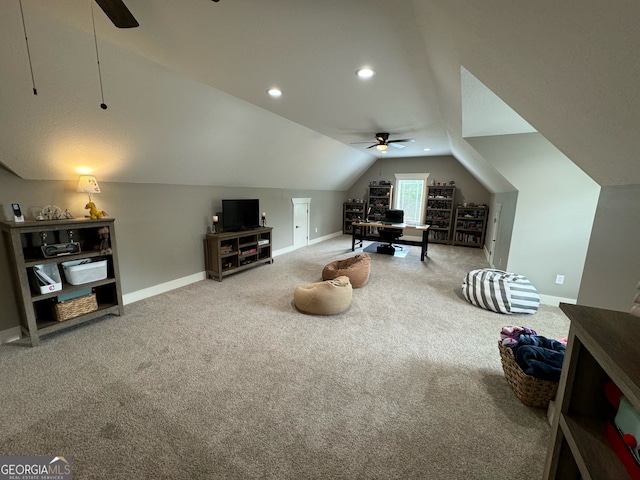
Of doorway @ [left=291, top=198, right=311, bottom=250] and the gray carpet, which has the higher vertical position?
doorway @ [left=291, top=198, right=311, bottom=250]

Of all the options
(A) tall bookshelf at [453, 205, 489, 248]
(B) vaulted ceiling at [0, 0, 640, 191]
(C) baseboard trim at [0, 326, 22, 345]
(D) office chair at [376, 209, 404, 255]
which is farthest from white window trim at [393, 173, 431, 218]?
(C) baseboard trim at [0, 326, 22, 345]

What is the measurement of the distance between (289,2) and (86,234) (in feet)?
10.9

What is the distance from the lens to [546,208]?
349 centimetres

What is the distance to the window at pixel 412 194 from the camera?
8055 mm

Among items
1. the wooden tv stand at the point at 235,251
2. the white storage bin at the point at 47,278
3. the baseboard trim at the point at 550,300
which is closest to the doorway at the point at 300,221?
the wooden tv stand at the point at 235,251

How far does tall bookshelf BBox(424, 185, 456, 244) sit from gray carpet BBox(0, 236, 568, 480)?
15.2ft

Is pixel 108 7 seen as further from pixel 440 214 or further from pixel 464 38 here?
pixel 440 214

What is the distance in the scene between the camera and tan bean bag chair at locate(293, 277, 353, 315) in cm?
306

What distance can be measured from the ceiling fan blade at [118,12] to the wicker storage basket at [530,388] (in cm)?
325

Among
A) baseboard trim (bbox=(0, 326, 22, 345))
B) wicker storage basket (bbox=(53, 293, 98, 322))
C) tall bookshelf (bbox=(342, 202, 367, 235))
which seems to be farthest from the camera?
tall bookshelf (bbox=(342, 202, 367, 235))

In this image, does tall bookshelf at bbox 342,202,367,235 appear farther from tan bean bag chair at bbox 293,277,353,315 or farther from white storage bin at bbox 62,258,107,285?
white storage bin at bbox 62,258,107,285

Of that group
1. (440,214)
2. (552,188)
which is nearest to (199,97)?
(552,188)

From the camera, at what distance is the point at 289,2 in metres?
1.49

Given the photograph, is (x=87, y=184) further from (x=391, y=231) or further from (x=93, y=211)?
(x=391, y=231)
